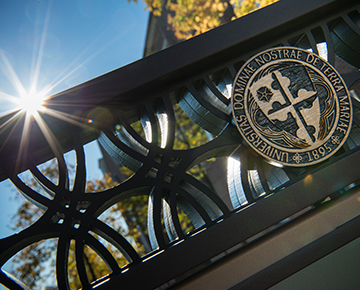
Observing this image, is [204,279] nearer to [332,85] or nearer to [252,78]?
[252,78]

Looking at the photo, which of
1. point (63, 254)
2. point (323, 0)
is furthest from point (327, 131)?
point (63, 254)

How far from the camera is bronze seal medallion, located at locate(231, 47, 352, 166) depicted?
2.06 meters

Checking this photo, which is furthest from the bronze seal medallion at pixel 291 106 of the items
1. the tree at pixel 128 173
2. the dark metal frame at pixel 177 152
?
the tree at pixel 128 173

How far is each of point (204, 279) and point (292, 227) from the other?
75 centimetres

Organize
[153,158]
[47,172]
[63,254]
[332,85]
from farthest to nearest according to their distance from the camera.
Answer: [47,172]
[332,85]
[153,158]
[63,254]

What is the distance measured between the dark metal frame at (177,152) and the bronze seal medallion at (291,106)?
132 mm

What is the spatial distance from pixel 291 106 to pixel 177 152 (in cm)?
98

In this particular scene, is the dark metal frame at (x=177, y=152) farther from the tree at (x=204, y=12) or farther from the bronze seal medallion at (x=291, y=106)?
the tree at (x=204, y=12)

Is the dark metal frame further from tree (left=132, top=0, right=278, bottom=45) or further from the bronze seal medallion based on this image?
tree (left=132, top=0, right=278, bottom=45)

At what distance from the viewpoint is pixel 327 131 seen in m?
2.13

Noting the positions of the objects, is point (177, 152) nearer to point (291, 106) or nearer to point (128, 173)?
point (291, 106)

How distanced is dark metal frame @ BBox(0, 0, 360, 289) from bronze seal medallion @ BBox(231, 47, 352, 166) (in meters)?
0.13

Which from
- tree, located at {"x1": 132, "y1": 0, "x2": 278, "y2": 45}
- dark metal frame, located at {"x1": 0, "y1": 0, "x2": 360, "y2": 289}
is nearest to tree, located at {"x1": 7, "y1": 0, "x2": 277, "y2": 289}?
tree, located at {"x1": 132, "y1": 0, "x2": 278, "y2": 45}

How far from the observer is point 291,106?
2.15 m
